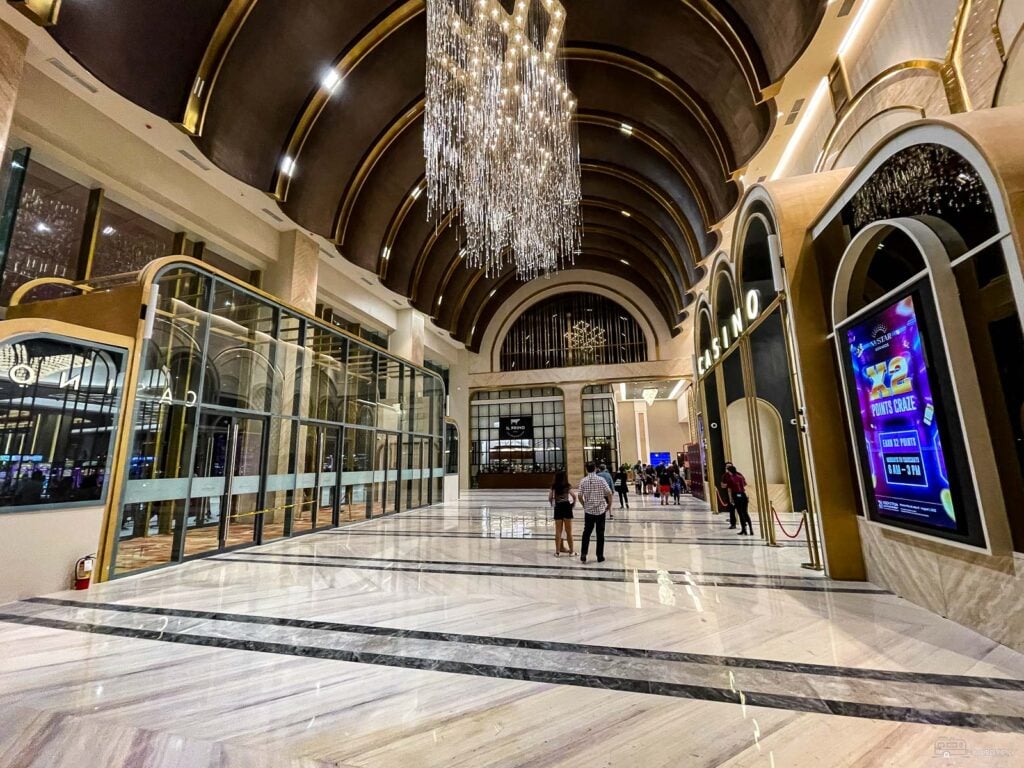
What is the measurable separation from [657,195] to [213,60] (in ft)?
34.7

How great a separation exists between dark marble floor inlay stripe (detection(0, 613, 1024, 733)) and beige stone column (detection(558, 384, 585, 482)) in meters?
18.2

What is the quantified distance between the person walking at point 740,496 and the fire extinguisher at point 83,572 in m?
7.77

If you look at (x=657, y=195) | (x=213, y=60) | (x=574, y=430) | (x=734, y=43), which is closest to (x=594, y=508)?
(x=734, y=43)

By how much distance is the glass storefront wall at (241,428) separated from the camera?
5.15 metres

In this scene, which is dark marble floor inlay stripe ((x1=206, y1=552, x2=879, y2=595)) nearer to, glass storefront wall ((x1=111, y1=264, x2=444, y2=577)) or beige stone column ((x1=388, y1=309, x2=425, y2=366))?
glass storefront wall ((x1=111, y1=264, x2=444, y2=577))

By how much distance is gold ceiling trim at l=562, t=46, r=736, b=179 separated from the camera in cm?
861

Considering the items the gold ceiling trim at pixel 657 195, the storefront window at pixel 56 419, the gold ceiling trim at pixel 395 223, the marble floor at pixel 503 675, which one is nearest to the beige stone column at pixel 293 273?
the gold ceiling trim at pixel 395 223

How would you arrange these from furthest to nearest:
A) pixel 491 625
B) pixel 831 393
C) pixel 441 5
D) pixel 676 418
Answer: pixel 676 418, pixel 441 5, pixel 831 393, pixel 491 625

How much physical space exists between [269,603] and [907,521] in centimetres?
507

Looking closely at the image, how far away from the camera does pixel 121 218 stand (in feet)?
25.7

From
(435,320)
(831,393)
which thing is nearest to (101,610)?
(831,393)

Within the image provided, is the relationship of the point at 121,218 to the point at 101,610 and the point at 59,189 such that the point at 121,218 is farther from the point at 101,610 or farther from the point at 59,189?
the point at 101,610

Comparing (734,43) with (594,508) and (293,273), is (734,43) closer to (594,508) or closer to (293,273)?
(594,508)

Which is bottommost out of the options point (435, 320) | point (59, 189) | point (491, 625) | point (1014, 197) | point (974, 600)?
point (491, 625)
